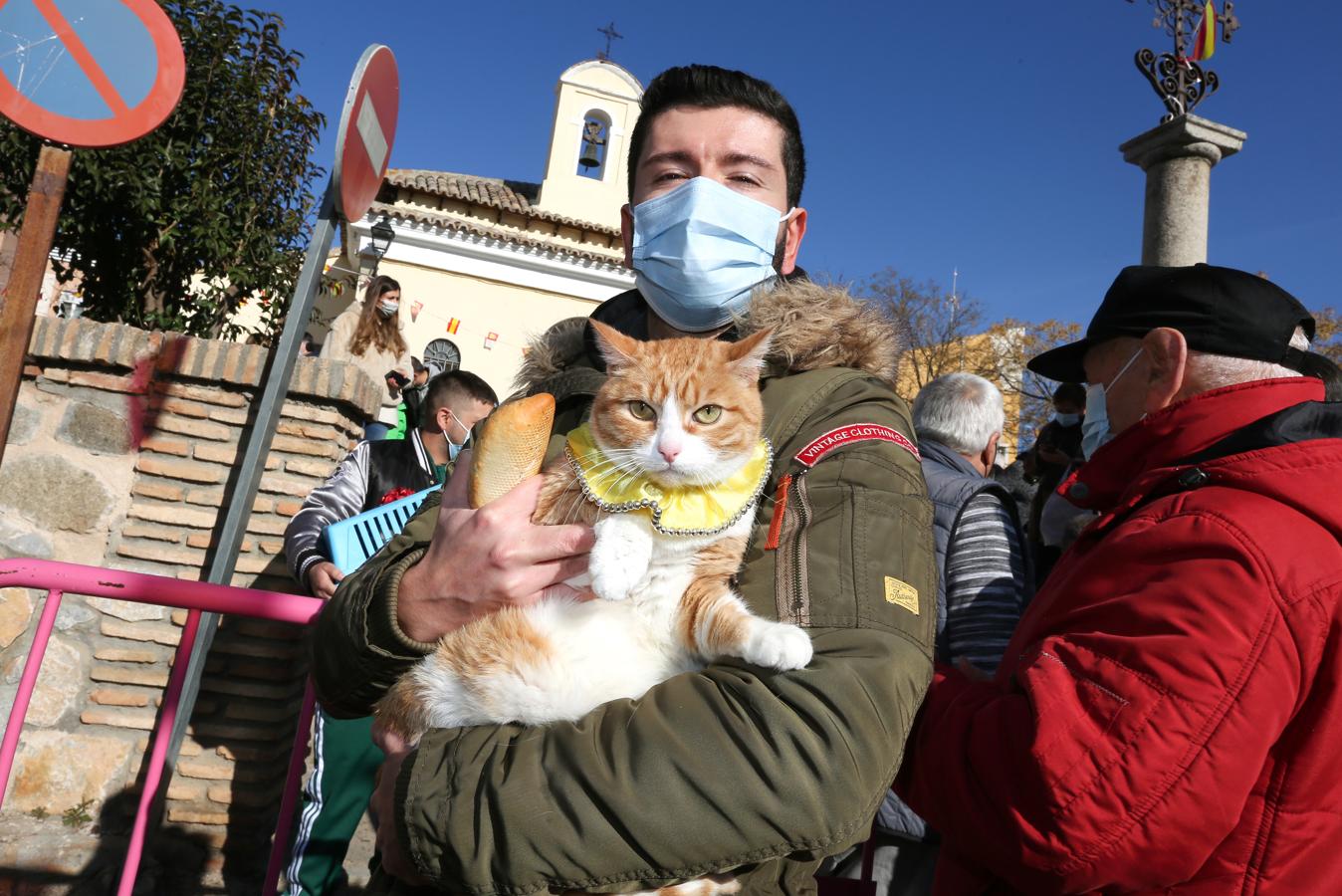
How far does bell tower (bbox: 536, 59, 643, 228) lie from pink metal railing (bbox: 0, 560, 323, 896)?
21562 millimetres

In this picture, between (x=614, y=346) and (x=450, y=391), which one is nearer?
(x=614, y=346)

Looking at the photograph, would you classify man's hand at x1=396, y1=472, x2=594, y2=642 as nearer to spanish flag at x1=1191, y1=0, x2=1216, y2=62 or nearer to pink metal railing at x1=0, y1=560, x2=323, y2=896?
pink metal railing at x1=0, y1=560, x2=323, y2=896

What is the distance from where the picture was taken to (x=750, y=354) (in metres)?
1.71

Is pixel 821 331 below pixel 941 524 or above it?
above

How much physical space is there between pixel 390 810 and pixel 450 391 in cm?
357

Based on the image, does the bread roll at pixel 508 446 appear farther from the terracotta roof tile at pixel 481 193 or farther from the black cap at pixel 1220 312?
the terracotta roof tile at pixel 481 193

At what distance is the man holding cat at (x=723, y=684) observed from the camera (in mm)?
1098

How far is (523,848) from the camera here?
1.12 m

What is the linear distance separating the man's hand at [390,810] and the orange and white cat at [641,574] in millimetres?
26

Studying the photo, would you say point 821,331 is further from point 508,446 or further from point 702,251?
point 508,446

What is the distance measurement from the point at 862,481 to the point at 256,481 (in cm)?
315

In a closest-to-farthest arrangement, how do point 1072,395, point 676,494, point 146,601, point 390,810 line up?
point 390,810, point 676,494, point 146,601, point 1072,395

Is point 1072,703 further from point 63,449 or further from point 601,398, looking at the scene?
point 63,449

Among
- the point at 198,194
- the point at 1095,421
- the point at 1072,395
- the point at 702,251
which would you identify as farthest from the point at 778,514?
the point at 198,194
